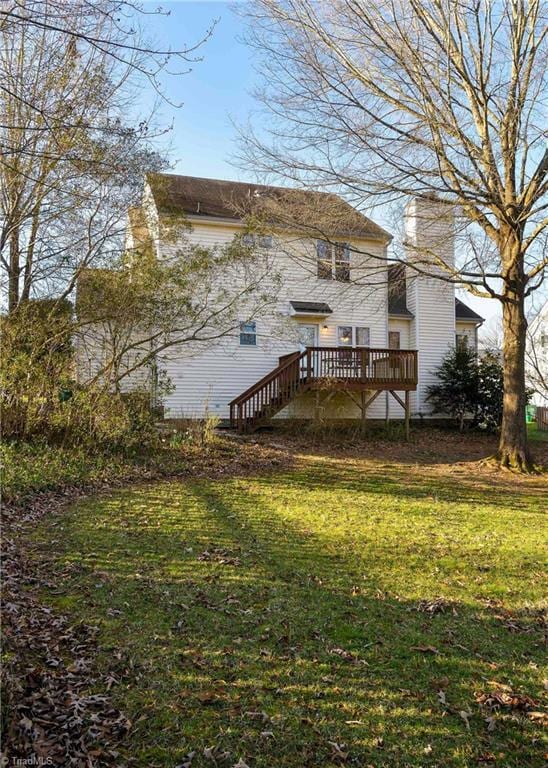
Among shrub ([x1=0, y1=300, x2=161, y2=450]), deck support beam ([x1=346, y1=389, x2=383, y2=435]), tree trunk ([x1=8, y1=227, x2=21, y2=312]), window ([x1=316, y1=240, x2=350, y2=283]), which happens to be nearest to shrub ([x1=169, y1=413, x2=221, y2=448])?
shrub ([x1=0, y1=300, x2=161, y2=450])

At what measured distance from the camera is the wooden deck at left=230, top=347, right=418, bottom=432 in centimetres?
1504

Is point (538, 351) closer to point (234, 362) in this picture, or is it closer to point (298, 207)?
point (234, 362)

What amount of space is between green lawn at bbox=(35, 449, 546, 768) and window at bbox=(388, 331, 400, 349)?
1337 centimetres

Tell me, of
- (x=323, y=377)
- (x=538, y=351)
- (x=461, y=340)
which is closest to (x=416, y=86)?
(x=323, y=377)

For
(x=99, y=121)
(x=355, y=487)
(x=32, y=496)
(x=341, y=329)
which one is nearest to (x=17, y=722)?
(x=32, y=496)

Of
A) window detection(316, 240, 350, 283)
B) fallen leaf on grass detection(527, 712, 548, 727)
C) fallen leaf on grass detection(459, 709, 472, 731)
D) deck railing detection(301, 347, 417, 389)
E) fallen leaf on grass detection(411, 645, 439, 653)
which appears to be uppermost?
window detection(316, 240, 350, 283)

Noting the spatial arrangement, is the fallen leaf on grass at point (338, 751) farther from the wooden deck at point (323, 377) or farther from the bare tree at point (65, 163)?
the wooden deck at point (323, 377)

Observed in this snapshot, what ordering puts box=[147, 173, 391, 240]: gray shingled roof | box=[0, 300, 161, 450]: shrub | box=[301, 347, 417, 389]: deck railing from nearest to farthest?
box=[0, 300, 161, 450]: shrub, box=[147, 173, 391, 240]: gray shingled roof, box=[301, 347, 417, 389]: deck railing

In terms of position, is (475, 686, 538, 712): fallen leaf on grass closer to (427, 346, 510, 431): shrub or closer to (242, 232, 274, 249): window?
(242, 232, 274, 249): window

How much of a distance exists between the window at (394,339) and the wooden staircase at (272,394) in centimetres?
598

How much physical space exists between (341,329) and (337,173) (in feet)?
29.3

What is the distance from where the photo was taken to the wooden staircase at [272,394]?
49.1 ft

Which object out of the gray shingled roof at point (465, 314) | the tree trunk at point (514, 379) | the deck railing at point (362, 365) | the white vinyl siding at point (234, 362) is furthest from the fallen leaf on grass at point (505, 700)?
the gray shingled roof at point (465, 314)

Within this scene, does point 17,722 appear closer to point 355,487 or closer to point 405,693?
point 405,693
